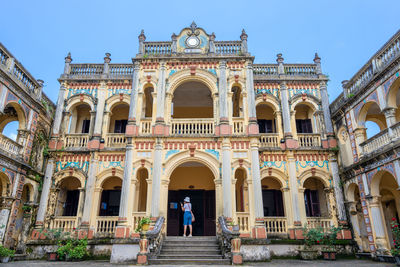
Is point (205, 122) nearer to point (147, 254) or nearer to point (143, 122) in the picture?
point (143, 122)

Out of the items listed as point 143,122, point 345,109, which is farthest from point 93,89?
point 345,109

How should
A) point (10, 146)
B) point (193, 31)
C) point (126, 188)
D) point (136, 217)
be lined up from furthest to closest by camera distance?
point (193, 31)
point (126, 188)
point (10, 146)
point (136, 217)

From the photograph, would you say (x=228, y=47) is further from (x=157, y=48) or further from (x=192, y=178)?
(x=192, y=178)

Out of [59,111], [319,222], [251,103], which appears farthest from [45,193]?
[319,222]

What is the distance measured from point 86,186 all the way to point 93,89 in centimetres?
570

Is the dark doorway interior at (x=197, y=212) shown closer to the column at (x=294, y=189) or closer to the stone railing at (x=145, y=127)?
the stone railing at (x=145, y=127)

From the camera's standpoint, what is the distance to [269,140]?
15555 millimetres

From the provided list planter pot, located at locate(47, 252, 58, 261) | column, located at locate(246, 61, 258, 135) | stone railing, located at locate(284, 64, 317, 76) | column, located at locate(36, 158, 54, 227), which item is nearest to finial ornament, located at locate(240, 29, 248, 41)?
column, located at locate(246, 61, 258, 135)

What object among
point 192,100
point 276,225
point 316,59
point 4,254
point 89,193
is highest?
point 316,59

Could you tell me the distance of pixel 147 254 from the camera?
32.7 ft

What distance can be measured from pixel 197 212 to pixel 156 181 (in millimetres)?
4167

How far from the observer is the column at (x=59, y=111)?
1565cm

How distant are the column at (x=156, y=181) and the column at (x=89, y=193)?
350 cm

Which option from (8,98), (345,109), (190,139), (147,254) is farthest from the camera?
(345,109)
